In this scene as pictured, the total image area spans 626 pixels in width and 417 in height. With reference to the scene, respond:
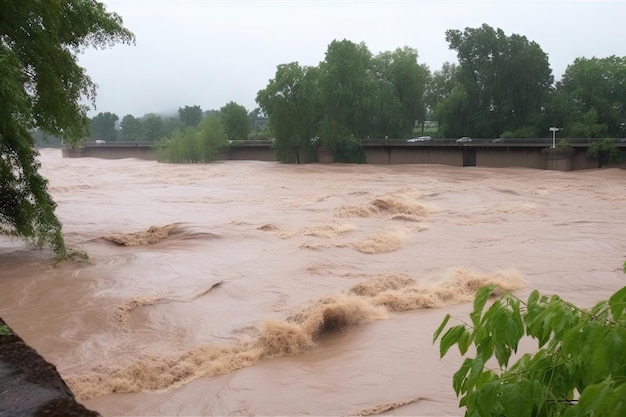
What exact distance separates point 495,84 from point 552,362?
66.1 meters

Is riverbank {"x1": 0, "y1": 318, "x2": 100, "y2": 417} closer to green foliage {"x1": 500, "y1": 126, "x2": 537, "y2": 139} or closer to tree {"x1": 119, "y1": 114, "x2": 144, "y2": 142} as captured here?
green foliage {"x1": 500, "y1": 126, "x2": 537, "y2": 139}

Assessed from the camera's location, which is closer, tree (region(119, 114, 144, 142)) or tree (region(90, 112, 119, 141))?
tree (region(119, 114, 144, 142))

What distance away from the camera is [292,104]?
6888 centimetres

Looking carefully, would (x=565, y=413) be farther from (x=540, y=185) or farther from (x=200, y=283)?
(x=540, y=185)

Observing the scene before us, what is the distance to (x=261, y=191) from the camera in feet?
129

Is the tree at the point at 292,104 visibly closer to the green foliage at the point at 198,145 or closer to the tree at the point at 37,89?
the green foliage at the point at 198,145

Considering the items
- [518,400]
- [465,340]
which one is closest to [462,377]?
[465,340]

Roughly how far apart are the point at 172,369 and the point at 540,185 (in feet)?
121

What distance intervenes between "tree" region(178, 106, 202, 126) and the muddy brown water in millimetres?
132252

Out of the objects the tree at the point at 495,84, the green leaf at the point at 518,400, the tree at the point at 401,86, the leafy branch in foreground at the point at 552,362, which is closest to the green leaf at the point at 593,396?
the leafy branch in foreground at the point at 552,362

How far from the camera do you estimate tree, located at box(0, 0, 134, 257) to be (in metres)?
13.4

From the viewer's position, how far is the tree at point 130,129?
5472 inches

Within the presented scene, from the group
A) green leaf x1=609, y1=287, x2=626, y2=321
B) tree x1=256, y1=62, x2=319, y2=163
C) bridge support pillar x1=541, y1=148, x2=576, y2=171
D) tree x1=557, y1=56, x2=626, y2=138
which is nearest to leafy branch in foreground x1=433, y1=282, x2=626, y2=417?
green leaf x1=609, y1=287, x2=626, y2=321

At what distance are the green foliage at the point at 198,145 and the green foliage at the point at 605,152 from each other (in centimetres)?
4737
